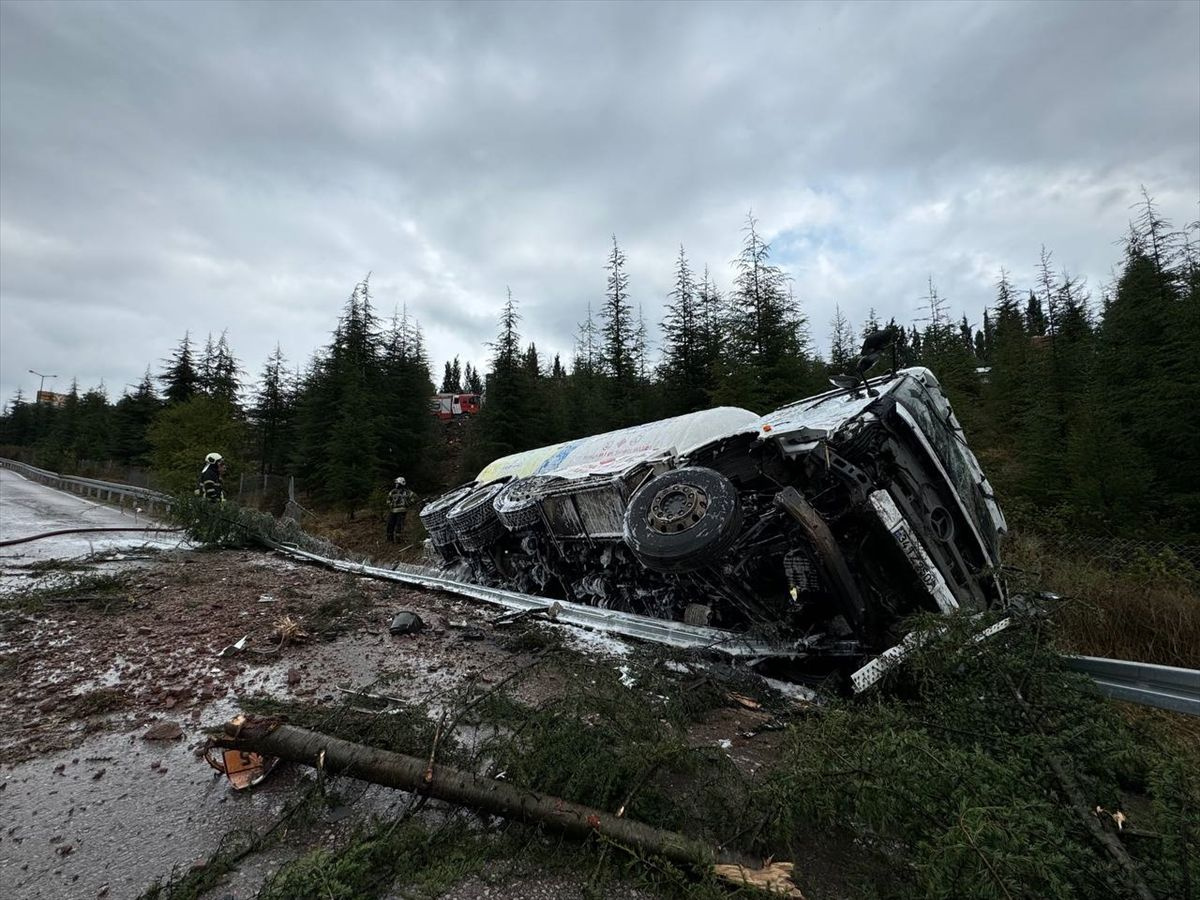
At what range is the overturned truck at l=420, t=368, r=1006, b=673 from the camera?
10.4 feet

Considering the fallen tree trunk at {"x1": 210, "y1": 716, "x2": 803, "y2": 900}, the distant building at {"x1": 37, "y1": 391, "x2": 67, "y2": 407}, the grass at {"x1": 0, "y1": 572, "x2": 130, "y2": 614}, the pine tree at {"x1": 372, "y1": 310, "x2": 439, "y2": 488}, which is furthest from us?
the distant building at {"x1": 37, "y1": 391, "x2": 67, "y2": 407}

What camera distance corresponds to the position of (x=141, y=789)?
82.7 inches

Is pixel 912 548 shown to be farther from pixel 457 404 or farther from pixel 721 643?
pixel 457 404

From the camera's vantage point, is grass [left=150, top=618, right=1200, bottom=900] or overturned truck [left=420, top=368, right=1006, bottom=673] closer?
grass [left=150, top=618, right=1200, bottom=900]

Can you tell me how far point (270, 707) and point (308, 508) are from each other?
885 inches

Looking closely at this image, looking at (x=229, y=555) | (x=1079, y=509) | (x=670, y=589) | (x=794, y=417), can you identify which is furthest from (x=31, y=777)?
(x=1079, y=509)

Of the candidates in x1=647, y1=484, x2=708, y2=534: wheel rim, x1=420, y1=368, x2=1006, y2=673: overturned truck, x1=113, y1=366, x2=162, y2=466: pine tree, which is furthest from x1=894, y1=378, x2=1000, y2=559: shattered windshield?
x1=113, y1=366, x2=162, y2=466: pine tree

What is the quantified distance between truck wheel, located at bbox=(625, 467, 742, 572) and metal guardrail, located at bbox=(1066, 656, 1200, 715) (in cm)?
204

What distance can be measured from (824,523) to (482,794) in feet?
7.58

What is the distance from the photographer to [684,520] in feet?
11.6

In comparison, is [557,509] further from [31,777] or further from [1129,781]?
[1129,781]

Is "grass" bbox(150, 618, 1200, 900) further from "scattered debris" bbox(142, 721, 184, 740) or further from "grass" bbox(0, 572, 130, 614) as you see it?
"grass" bbox(0, 572, 130, 614)

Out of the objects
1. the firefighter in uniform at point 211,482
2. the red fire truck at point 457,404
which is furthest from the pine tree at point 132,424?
the firefighter in uniform at point 211,482

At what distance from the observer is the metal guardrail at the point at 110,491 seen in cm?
1212
